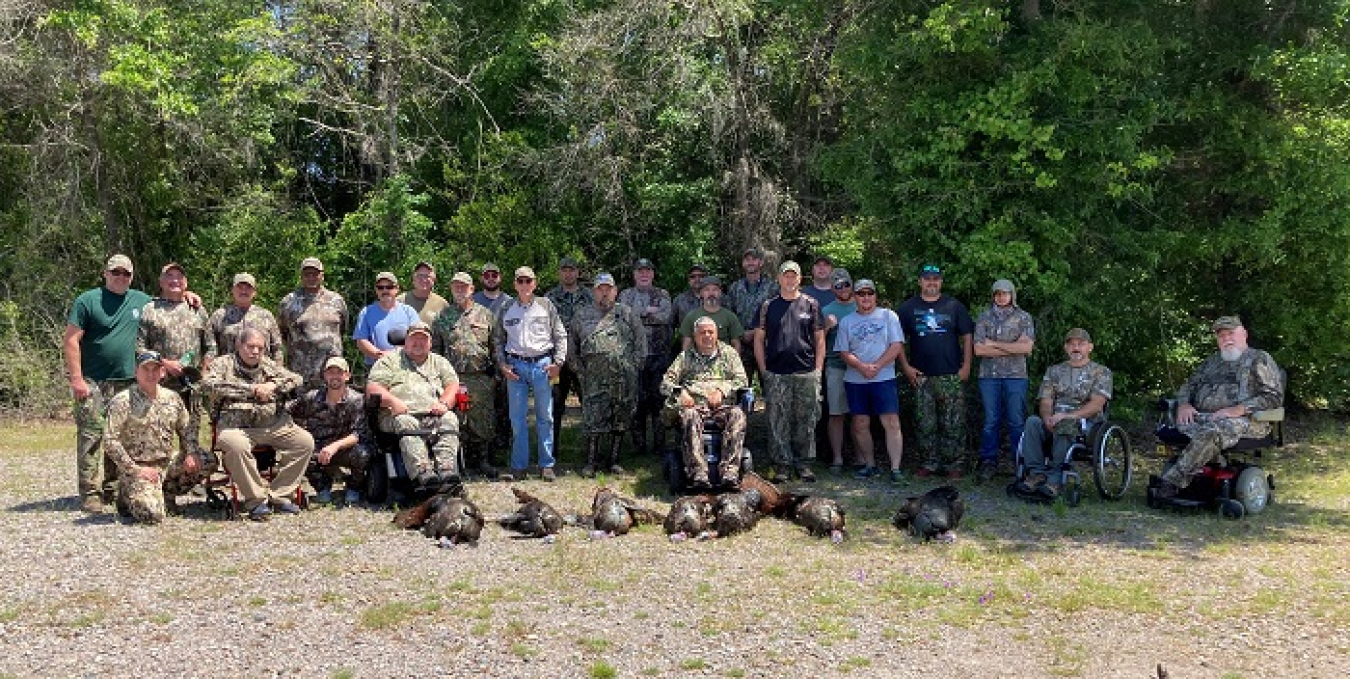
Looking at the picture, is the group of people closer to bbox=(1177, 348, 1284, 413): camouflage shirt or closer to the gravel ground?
bbox=(1177, 348, 1284, 413): camouflage shirt

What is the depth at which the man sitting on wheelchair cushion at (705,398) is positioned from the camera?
348 inches

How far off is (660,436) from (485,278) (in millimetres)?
2264

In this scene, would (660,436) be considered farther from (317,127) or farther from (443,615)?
(317,127)

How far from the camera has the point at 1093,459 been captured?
28.9 feet

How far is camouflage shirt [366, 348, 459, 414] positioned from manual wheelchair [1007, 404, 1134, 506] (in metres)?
4.65

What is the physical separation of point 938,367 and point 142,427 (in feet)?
20.9

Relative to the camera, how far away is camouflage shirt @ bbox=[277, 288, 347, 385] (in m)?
9.57

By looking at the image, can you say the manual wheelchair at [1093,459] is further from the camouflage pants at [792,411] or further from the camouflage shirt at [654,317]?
the camouflage shirt at [654,317]

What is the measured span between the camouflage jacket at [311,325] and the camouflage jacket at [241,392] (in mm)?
814

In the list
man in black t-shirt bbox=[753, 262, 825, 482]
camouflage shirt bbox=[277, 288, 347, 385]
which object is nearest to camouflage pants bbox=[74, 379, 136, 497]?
camouflage shirt bbox=[277, 288, 347, 385]

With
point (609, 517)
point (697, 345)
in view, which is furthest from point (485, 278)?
point (609, 517)

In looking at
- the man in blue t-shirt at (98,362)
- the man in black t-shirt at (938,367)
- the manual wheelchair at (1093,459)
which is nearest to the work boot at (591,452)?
the man in black t-shirt at (938,367)

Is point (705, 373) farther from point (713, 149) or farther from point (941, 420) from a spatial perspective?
point (713, 149)

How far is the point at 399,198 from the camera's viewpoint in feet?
47.9
